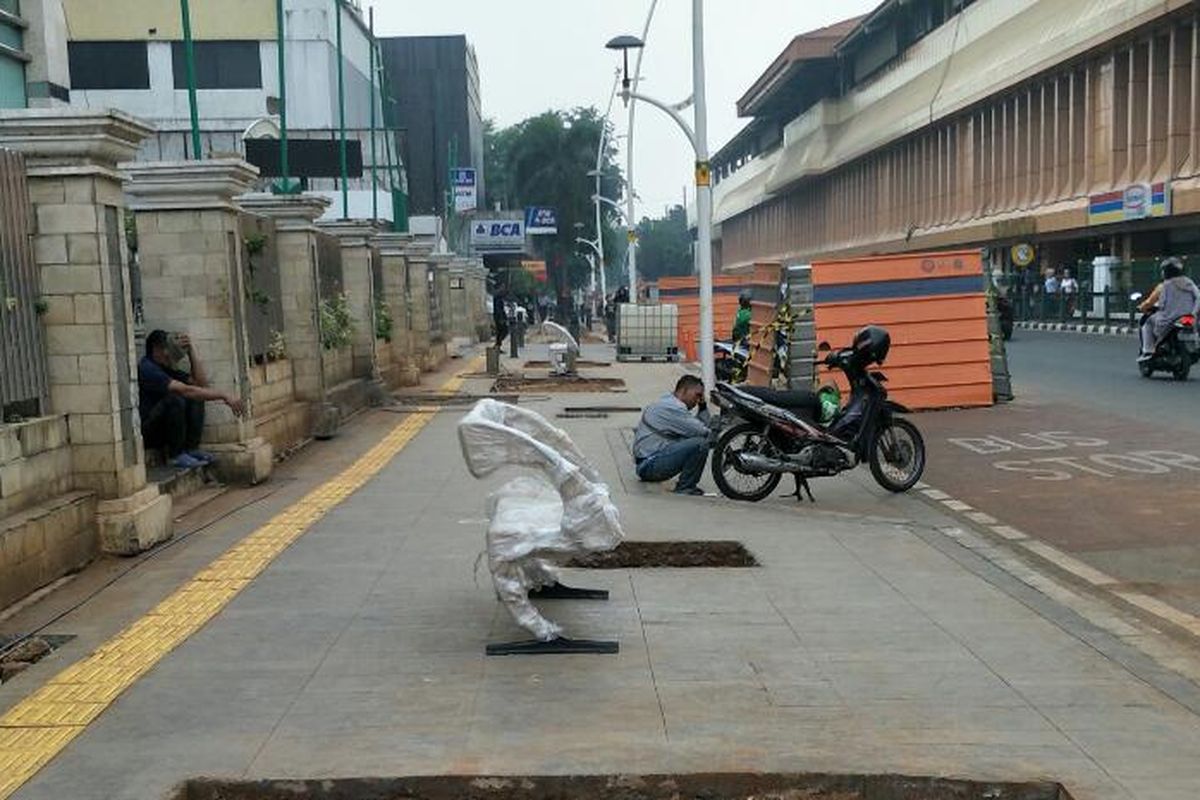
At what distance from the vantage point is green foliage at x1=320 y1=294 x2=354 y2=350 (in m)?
16.1

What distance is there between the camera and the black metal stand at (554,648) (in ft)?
18.5

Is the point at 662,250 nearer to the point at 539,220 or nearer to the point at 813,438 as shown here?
the point at 539,220

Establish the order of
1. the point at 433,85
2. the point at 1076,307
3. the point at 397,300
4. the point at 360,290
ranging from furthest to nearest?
the point at 433,85 < the point at 1076,307 < the point at 397,300 < the point at 360,290

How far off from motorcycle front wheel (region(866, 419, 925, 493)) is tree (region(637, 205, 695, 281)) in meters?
115

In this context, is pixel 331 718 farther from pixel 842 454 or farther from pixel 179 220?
pixel 179 220

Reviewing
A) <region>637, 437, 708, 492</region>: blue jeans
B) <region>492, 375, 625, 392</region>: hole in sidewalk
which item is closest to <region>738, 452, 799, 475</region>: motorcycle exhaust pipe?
<region>637, 437, 708, 492</region>: blue jeans

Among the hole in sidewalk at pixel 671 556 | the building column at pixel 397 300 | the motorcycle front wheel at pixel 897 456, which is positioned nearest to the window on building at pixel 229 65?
the building column at pixel 397 300

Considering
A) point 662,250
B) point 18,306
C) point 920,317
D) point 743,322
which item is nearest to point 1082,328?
point 743,322

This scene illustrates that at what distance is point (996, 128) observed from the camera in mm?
49000

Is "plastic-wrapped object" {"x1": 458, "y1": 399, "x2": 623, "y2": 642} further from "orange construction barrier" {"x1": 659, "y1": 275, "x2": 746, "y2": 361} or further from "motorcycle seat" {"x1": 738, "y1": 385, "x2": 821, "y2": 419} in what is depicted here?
"orange construction barrier" {"x1": 659, "y1": 275, "x2": 746, "y2": 361}

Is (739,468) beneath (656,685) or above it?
above

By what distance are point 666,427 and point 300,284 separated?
5.92 meters

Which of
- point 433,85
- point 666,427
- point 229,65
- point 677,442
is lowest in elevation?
point 677,442

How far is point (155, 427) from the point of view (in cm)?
1036
